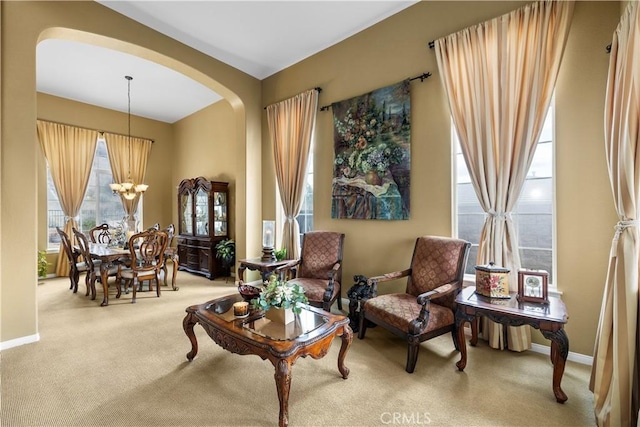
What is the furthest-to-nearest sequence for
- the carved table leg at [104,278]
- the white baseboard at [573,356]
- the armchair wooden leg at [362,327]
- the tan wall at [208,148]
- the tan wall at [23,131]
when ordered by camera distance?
the tan wall at [208,148]
the carved table leg at [104,278]
the armchair wooden leg at [362,327]
the tan wall at [23,131]
the white baseboard at [573,356]

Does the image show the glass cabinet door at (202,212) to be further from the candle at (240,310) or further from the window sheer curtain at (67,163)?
the candle at (240,310)

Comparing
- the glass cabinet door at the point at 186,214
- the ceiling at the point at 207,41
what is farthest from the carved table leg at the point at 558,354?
the glass cabinet door at the point at 186,214

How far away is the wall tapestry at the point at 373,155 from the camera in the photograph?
11.0 feet

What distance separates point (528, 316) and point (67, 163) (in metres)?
7.57

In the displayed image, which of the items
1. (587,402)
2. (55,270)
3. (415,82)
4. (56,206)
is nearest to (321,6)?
(415,82)

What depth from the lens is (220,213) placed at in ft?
18.7

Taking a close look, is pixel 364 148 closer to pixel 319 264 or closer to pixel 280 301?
pixel 319 264

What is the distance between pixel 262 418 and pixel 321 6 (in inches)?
158

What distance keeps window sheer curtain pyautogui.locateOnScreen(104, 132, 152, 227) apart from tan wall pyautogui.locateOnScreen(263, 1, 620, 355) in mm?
3607

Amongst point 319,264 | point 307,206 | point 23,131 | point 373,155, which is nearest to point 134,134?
point 23,131

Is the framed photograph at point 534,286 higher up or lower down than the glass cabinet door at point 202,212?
lower down

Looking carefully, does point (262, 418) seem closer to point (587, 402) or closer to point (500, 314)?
point (500, 314)

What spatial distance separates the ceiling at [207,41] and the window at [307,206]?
5.32ft

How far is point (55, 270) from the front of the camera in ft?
18.4
